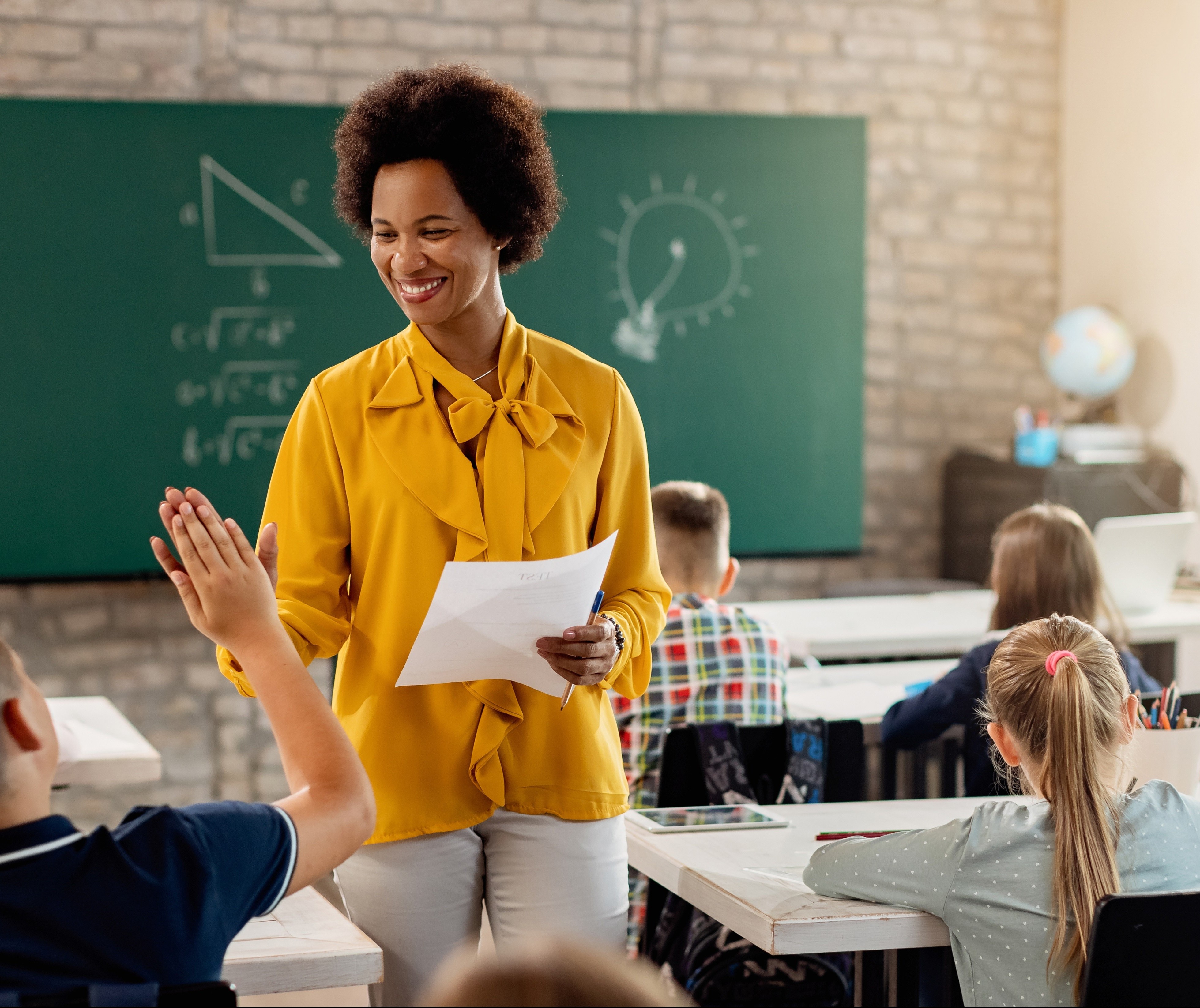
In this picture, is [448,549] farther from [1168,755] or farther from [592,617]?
[1168,755]

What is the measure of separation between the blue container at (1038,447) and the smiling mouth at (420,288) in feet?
12.2

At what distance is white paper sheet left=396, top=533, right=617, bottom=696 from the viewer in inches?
57.1

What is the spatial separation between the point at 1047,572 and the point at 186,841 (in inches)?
85.0

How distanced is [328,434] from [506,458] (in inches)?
8.2

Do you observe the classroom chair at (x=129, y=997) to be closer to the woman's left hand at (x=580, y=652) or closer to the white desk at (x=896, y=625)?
the woman's left hand at (x=580, y=652)

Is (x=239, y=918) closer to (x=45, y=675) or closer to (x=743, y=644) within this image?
(x=743, y=644)

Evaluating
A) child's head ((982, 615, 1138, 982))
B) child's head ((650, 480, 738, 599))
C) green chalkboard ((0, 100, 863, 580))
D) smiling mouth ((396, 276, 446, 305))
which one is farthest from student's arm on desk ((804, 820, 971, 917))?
green chalkboard ((0, 100, 863, 580))

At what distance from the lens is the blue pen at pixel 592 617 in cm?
156

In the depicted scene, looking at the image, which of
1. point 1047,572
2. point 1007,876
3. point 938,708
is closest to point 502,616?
point 1007,876

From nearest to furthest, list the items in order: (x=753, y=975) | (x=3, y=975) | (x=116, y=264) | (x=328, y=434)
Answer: (x=3, y=975)
(x=328, y=434)
(x=753, y=975)
(x=116, y=264)

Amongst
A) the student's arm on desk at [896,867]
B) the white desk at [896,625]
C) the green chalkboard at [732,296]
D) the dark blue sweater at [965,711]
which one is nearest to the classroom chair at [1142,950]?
the student's arm on desk at [896,867]

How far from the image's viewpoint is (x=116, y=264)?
431 centimetres

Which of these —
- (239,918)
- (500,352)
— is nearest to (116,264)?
(500,352)

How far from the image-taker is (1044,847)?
1.58 meters
